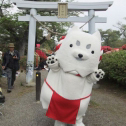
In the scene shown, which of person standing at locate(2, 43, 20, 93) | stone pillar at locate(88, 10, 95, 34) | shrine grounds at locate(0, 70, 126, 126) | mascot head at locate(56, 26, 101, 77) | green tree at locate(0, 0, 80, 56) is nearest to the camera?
mascot head at locate(56, 26, 101, 77)

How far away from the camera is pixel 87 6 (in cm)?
552

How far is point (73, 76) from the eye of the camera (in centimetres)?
243

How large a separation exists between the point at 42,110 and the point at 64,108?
4.81ft

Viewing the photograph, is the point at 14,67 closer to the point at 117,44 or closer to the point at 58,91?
the point at 58,91

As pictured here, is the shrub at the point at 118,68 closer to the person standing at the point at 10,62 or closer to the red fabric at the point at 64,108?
the red fabric at the point at 64,108

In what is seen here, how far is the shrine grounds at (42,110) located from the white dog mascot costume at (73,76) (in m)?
0.77

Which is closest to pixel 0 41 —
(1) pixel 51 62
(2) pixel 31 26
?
(2) pixel 31 26

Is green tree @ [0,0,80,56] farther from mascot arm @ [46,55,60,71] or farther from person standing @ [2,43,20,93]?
mascot arm @ [46,55,60,71]

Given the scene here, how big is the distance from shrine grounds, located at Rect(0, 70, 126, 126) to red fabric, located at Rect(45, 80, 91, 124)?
2.22 feet

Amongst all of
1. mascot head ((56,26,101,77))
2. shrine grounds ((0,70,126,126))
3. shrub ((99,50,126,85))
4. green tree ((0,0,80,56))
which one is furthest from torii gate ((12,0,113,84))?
green tree ((0,0,80,56))

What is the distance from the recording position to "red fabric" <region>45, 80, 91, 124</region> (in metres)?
2.43

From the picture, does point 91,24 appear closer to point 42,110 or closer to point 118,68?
point 118,68

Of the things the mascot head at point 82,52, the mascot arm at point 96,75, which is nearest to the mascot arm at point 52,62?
the mascot head at point 82,52

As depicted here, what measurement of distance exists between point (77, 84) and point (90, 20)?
3598 millimetres
